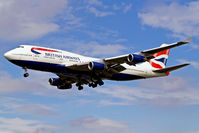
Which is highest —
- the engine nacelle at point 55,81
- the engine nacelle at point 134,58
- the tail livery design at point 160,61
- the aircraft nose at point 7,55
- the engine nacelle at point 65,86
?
the tail livery design at point 160,61

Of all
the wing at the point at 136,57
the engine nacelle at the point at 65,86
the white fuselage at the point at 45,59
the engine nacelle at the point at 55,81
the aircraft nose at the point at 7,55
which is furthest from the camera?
the engine nacelle at the point at 65,86

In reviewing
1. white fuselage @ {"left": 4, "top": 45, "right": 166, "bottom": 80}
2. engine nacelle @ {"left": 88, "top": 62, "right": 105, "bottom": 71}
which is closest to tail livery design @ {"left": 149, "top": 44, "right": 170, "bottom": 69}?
engine nacelle @ {"left": 88, "top": 62, "right": 105, "bottom": 71}

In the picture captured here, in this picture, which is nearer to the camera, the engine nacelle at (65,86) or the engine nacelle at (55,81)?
the engine nacelle at (55,81)

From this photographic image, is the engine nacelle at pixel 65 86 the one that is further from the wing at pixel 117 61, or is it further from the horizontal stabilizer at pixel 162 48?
the horizontal stabilizer at pixel 162 48

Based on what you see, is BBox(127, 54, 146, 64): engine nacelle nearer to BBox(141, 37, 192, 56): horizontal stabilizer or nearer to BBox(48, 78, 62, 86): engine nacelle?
BBox(141, 37, 192, 56): horizontal stabilizer

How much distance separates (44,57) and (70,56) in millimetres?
4175

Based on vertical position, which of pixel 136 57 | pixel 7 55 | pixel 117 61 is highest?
pixel 7 55

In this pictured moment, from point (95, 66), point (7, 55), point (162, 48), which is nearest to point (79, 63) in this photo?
point (95, 66)

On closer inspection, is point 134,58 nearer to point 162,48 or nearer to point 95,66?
point 162,48

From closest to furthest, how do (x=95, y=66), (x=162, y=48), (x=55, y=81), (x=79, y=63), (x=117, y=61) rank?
(x=162, y=48), (x=95, y=66), (x=117, y=61), (x=79, y=63), (x=55, y=81)

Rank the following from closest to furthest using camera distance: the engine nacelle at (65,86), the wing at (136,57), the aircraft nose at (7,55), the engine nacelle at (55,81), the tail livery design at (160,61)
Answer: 1. the wing at (136,57)
2. the aircraft nose at (7,55)
3. the engine nacelle at (55,81)
4. the engine nacelle at (65,86)
5. the tail livery design at (160,61)

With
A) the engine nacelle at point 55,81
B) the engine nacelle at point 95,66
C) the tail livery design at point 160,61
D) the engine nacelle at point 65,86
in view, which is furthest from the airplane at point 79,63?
the tail livery design at point 160,61

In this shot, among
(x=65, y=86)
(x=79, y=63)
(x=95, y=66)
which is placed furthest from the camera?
(x=65, y=86)

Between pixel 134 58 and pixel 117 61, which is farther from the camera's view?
pixel 117 61
